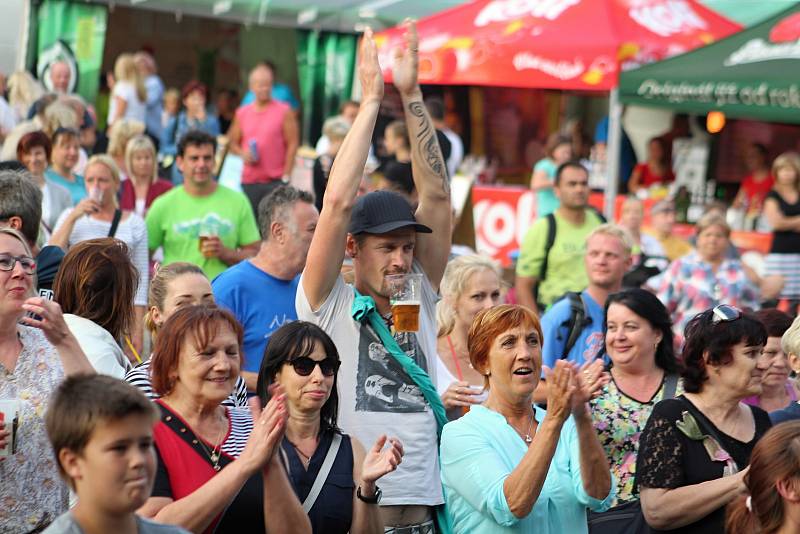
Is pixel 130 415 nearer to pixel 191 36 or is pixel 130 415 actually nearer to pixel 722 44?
pixel 722 44

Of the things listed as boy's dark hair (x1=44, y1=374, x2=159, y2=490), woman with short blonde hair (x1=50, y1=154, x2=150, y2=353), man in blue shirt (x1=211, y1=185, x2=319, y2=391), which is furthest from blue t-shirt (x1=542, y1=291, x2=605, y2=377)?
boy's dark hair (x1=44, y1=374, x2=159, y2=490)

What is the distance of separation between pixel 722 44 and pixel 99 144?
21.1 feet

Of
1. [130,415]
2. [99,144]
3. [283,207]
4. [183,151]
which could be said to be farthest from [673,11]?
[130,415]

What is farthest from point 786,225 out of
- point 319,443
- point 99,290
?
point 319,443

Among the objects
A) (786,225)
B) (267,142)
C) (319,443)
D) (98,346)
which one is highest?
(267,142)

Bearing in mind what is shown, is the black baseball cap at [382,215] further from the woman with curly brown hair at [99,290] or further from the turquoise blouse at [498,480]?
the woman with curly brown hair at [99,290]

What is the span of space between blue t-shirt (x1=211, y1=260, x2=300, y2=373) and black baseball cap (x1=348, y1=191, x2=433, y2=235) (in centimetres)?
151

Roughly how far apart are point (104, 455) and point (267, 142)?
10911mm

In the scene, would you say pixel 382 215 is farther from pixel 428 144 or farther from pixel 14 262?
pixel 14 262

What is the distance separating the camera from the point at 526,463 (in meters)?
4.57

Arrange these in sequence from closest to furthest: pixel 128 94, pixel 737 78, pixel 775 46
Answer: pixel 737 78 → pixel 775 46 → pixel 128 94

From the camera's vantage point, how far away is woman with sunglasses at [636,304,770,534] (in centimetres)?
492

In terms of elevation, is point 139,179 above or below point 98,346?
above

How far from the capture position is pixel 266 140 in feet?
46.2
